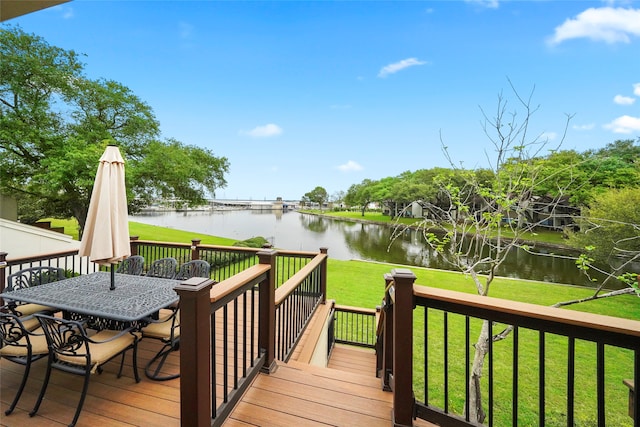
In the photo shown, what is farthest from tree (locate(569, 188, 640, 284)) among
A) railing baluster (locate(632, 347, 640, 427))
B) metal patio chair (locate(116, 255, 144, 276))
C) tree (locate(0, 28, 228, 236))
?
tree (locate(0, 28, 228, 236))

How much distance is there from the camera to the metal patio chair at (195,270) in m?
3.60

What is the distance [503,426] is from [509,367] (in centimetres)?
189

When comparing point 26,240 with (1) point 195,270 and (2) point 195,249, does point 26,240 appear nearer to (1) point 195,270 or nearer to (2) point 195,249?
(2) point 195,249

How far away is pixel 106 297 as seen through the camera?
2449 millimetres

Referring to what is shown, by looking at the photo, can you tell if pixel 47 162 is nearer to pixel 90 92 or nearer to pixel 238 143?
pixel 90 92

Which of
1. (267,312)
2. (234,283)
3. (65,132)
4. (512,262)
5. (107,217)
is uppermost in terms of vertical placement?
(65,132)

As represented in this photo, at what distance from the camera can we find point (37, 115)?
29.1ft

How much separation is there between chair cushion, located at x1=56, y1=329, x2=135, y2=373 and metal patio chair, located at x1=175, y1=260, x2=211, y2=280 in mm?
1319

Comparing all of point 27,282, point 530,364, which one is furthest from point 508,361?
point 27,282

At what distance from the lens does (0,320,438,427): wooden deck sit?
1.78 meters

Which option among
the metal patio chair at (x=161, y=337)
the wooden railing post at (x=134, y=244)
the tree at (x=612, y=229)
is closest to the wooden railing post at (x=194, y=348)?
the metal patio chair at (x=161, y=337)

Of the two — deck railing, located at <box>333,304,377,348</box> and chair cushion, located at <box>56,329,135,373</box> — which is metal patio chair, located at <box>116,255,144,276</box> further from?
deck railing, located at <box>333,304,377,348</box>

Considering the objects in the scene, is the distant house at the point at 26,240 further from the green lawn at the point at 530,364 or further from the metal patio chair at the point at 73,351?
the green lawn at the point at 530,364

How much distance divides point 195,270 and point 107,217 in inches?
57.3
